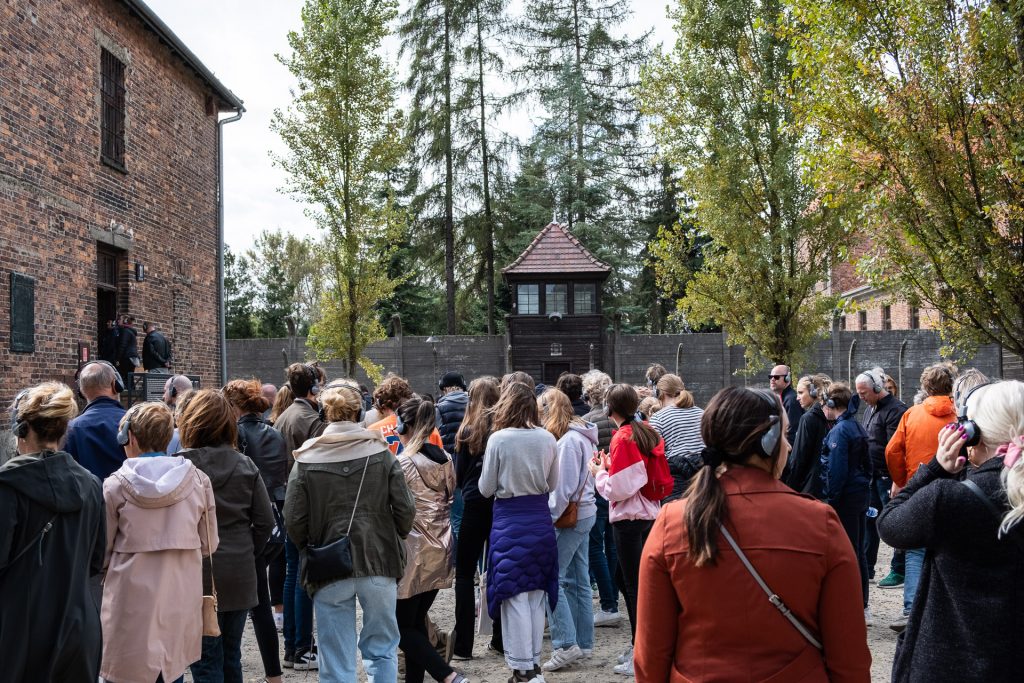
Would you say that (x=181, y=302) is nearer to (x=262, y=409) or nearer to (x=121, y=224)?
(x=121, y=224)

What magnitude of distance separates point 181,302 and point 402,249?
65.4ft

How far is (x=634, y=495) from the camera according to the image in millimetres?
6332

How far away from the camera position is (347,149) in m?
20.9

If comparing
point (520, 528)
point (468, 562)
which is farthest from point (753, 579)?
point (468, 562)

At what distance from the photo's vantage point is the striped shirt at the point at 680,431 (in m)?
6.95

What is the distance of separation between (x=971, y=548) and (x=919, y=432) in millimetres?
4800

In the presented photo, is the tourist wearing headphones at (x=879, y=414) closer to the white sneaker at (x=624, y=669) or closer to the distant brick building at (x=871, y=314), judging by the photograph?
the white sneaker at (x=624, y=669)

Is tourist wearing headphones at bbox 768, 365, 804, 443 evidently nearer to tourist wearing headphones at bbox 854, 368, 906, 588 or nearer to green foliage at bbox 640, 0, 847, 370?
tourist wearing headphones at bbox 854, 368, 906, 588

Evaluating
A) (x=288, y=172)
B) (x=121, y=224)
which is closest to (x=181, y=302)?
(x=121, y=224)

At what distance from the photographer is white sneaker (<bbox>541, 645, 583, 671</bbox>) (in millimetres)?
6523

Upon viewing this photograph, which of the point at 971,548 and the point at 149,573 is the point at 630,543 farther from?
the point at 971,548

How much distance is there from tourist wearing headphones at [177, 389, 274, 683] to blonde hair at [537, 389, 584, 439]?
7.77 ft

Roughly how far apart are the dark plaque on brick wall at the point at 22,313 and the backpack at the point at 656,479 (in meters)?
9.49

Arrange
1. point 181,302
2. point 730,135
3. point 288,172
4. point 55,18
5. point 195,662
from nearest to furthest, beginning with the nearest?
1. point 195,662
2. point 55,18
3. point 181,302
4. point 730,135
5. point 288,172
